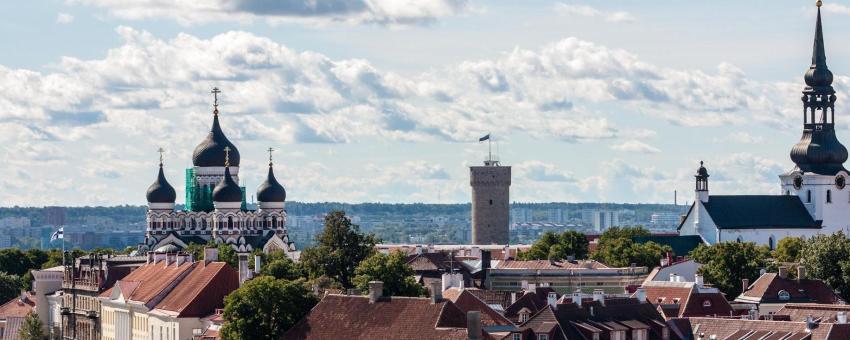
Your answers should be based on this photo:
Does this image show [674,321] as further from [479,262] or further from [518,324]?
[479,262]

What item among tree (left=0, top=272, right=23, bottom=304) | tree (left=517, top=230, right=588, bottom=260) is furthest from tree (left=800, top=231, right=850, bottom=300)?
tree (left=0, top=272, right=23, bottom=304)

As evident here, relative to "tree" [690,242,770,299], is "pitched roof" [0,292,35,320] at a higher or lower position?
lower

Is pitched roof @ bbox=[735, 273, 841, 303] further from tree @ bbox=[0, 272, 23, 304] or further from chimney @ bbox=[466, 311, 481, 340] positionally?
tree @ bbox=[0, 272, 23, 304]

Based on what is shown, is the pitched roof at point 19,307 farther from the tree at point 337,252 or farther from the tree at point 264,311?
the tree at point 264,311

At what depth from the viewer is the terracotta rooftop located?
15500 cm

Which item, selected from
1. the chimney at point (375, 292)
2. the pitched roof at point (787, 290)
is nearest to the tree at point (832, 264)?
the pitched roof at point (787, 290)

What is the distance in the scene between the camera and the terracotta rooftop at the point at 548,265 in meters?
155

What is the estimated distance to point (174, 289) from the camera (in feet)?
420

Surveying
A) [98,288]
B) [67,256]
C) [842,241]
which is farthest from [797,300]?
[67,256]

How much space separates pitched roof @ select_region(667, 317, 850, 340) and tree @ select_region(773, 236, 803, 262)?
62012 mm

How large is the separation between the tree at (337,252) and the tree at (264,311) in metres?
32.0

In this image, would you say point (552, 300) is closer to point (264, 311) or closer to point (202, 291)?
point (264, 311)

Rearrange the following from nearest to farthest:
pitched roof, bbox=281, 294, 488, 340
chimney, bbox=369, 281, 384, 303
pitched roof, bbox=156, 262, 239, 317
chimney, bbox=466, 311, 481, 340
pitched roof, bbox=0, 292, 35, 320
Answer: chimney, bbox=466, 311, 481, 340, pitched roof, bbox=281, 294, 488, 340, chimney, bbox=369, 281, 384, 303, pitched roof, bbox=156, 262, 239, 317, pitched roof, bbox=0, 292, 35, 320

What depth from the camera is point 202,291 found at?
122438 mm
